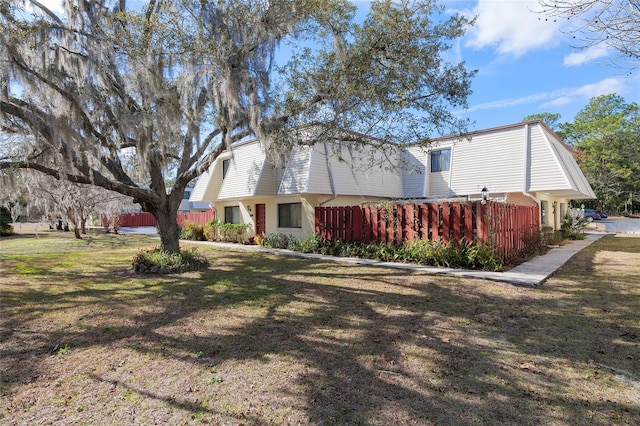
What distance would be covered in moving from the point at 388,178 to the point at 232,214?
8591 mm

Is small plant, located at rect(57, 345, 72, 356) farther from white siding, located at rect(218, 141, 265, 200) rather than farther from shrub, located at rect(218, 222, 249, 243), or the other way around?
shrub, located at rect(218, 222, 249, 243)

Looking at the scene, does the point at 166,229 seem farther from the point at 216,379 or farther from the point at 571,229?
the point at 571,229

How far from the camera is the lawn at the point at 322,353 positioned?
2672mm

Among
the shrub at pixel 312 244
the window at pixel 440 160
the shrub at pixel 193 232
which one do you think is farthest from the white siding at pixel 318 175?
the shrub at pixel 193 232

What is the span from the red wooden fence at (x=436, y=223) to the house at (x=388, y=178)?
4.73 ft

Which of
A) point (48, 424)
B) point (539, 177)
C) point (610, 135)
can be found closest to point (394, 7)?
point (48, 424)

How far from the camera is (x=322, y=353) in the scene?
3.74 meters

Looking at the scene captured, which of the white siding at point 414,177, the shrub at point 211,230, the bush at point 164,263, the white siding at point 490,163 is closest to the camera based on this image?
the bush at point 164,263

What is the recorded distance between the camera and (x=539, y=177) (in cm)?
1341

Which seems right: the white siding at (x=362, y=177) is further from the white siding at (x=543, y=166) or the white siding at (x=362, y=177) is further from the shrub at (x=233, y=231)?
the shrub at (x=233, y=231)

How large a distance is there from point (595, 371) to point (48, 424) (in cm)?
478

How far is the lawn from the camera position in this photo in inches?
105

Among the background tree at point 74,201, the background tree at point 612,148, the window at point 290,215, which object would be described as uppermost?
the background tree at point 612,148

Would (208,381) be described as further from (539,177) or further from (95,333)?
(539,177)
